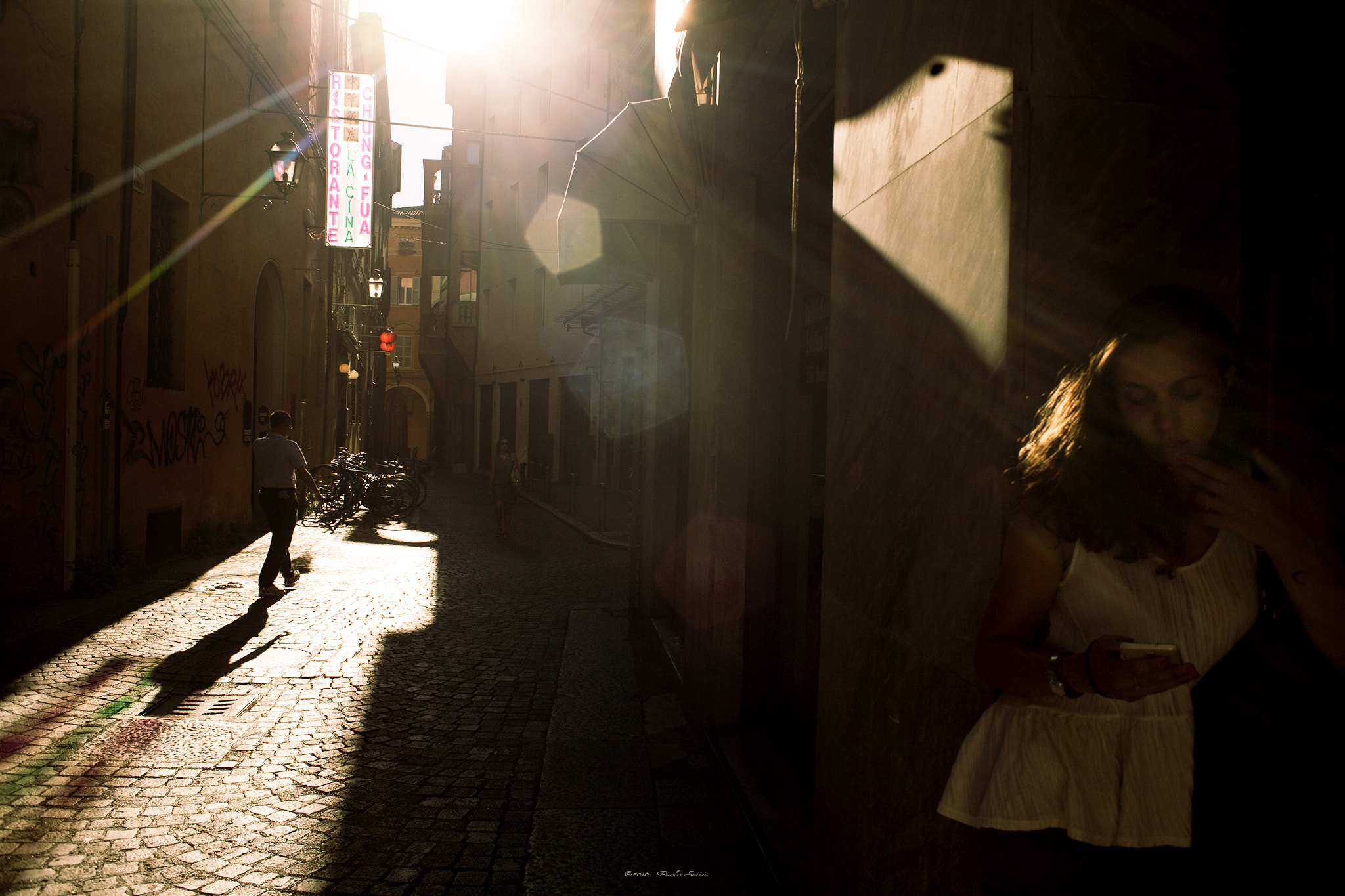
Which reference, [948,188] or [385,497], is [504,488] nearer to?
[385,497]

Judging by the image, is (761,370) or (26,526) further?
(26,526)

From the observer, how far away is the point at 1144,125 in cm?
192

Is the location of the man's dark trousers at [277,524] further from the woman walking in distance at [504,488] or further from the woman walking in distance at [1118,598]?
the woman walking in distance at [1118,598]

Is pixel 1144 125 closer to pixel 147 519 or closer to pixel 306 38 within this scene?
pixel 147 519

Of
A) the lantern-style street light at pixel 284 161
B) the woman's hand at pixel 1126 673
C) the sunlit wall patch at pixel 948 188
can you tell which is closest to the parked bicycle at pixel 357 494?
the lantern-style street light at pixel 284 161

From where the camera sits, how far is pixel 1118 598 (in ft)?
5.09

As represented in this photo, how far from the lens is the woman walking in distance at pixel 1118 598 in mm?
1531

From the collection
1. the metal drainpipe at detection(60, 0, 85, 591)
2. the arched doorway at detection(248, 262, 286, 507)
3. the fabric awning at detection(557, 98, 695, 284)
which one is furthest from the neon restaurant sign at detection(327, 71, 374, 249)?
the fabric awning at detection(557, 98, 695, 284)

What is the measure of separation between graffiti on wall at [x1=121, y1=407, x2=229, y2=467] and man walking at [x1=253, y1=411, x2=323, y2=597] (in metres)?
2.02

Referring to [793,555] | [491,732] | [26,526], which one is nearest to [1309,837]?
[793,555]

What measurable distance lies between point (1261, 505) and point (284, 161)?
14.2 meters

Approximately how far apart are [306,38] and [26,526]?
42.1 ft

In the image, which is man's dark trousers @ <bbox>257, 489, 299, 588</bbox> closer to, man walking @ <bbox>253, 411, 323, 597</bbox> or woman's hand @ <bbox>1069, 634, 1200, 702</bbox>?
man walking @ <bbox>253, 411, 323, 597</bbox>

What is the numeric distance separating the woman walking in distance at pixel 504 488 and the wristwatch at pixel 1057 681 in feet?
44.4
